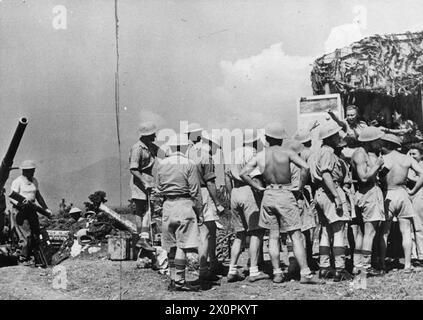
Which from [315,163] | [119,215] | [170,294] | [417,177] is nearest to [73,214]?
[119,215]

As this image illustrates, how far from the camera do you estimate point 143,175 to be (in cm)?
→ 862

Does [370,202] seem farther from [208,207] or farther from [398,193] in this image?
[208,207]

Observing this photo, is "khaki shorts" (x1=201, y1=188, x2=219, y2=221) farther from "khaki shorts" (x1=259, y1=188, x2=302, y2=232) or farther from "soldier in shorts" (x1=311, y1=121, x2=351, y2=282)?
"soldier in shorts" (x1=311, y1=121, x2=351, y2=282)

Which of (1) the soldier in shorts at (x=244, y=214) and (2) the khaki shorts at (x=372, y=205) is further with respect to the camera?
(1) the soldier in shorts at (x=244, y=214)

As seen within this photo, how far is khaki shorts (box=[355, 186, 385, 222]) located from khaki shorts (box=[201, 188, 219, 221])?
211cm

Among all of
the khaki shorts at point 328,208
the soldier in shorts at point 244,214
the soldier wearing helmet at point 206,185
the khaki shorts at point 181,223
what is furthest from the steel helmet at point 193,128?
the khaki shorts at point 328,208

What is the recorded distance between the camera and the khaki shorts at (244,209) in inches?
312

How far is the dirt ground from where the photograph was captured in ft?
22.9

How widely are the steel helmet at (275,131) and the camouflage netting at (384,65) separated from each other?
113 inches

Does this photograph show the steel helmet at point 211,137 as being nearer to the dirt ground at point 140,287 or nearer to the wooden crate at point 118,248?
the dirt ground at point 140,287

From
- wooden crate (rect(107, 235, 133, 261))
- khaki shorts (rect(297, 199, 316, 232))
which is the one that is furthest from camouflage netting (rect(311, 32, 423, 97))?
wooden crate (rect(107, 235, 133, 261))

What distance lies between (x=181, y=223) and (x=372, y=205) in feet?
8.87
